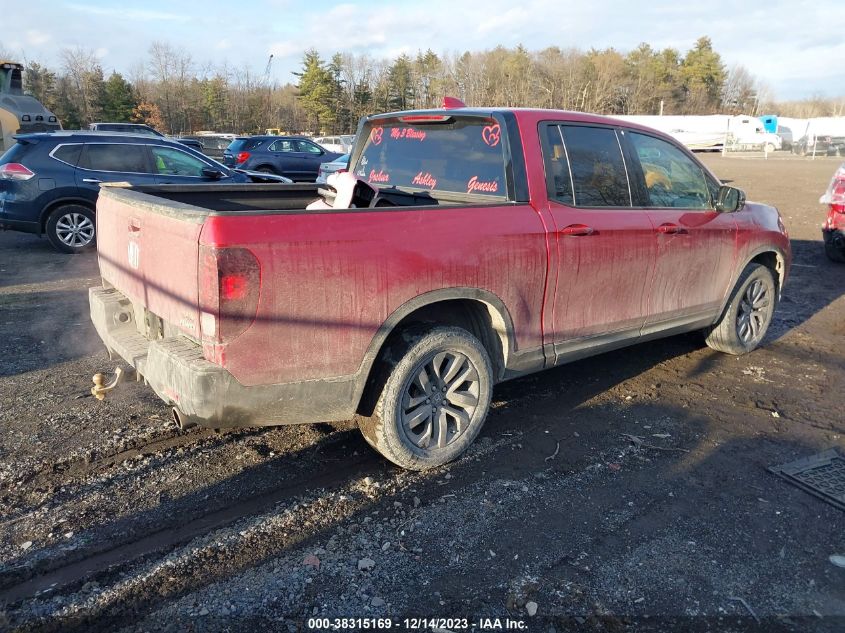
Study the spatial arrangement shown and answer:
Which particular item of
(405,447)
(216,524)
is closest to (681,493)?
(405,447)

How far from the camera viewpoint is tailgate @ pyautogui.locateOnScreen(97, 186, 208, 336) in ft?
9.69

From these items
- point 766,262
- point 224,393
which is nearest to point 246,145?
point 766,262

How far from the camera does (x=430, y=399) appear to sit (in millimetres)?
3674

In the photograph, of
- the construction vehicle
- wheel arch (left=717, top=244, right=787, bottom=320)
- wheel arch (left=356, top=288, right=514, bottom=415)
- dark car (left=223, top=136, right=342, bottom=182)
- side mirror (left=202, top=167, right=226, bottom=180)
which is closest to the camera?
wheel arch (left=356, top=288, right=514, bottom=415)

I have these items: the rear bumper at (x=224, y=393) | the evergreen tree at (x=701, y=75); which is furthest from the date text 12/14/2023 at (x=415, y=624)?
the evergreen tree at (x=701, y=75)

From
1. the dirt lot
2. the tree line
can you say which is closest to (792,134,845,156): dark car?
the tree line

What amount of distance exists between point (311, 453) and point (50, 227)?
775 cm

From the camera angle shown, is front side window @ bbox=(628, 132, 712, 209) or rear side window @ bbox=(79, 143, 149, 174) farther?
rear side window @ bbox=(79, 143, 149, 174)

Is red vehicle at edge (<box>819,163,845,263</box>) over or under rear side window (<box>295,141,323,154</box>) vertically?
under

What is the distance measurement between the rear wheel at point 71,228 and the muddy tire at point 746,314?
342 inches

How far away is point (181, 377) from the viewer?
3016 millimetres

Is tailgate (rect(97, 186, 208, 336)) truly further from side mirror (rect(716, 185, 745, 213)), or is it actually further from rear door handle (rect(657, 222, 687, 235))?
side mirror (rect(716, 185, 745, 213))

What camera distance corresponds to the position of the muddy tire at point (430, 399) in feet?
11.4

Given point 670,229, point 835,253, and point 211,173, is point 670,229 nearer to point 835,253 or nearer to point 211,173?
point 835,253
